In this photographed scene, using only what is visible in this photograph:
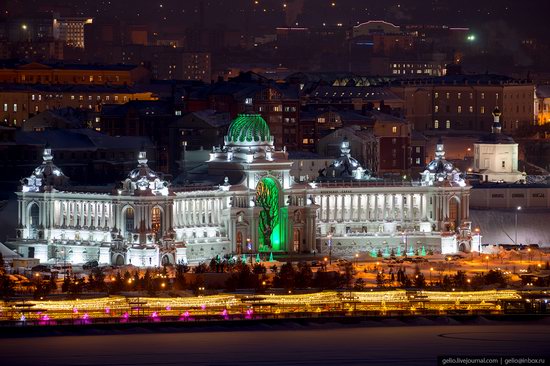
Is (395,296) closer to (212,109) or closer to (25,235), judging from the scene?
(25,235)

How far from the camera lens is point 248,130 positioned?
130m

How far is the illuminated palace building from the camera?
124812 mm

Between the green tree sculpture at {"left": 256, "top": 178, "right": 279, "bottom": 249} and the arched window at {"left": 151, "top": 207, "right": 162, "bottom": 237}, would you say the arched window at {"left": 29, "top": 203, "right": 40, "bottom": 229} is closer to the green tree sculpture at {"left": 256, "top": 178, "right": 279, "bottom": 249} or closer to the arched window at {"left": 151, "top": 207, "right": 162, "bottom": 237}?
the arched window at {"left": 151, "top": 207, "right": 162, "bottom": 237}

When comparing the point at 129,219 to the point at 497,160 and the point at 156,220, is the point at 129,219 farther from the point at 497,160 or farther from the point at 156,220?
the point at 497,160

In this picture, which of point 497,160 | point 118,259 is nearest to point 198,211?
point 118,259

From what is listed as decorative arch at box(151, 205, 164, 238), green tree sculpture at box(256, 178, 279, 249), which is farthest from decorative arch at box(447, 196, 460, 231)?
decorative arch at box(151, 205, 164, 238)

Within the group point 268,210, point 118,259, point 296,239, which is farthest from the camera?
point 296,239

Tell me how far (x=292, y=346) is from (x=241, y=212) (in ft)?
96.7

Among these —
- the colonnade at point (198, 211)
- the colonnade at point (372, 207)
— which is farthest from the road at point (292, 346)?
the colonnade at point (372, 207)

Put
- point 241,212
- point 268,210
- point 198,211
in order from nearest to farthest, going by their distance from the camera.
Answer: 1. point 198,211
2. point 241,212
3. point 268,210

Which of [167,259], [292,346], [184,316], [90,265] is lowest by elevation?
[292,346]

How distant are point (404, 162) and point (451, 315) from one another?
54117 millimetres

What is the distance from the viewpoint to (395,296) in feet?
363

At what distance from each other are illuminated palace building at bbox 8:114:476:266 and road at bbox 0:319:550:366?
20861 mm
